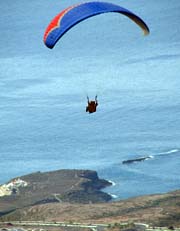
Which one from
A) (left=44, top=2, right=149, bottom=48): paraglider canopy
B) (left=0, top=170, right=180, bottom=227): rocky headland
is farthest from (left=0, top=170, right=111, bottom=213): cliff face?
(left=44, top=2, right=149, bottom=48): paraglider canopy

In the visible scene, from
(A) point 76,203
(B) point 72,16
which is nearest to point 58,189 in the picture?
(A) point 76,203

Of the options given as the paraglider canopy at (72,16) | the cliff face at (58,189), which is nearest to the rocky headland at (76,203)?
the cliff face at (58,189)

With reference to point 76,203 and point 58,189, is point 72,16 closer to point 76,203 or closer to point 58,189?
point 76,203

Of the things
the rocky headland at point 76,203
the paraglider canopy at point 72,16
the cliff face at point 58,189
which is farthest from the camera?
the cliff face at point 58,189

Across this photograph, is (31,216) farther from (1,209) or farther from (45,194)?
(45,194)

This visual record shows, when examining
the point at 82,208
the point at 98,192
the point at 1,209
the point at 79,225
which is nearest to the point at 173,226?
the point at 79,225

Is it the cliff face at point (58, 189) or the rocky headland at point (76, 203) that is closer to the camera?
the rocky headland at point (76, 203)

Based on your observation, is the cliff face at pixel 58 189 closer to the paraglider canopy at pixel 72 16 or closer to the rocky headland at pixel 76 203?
the rocky headland at pixel 76 203

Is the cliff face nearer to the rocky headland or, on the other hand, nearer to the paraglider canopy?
the rocky headland

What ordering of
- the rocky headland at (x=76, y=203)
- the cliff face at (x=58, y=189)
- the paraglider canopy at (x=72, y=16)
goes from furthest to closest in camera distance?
the cliff face at (x=58, y=189) → the rocky headland at (x=76, y=203) → the paraglider canopy at (x=72, y=16)
